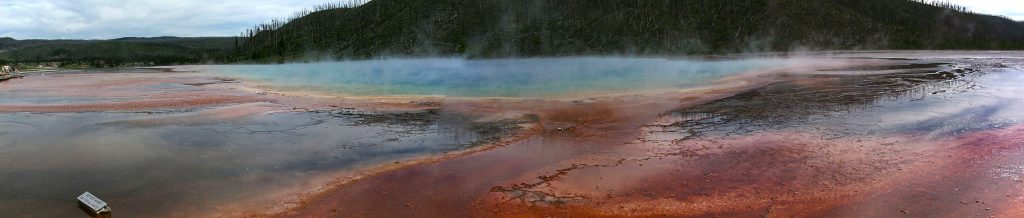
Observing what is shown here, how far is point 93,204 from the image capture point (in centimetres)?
625

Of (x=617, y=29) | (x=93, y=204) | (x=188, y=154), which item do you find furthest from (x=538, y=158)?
(x=617, y=29)

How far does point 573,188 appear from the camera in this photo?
6996mm

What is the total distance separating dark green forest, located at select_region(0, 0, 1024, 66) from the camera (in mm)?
66875

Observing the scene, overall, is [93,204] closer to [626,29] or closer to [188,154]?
[188,154]

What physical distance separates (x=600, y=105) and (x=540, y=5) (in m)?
67.4

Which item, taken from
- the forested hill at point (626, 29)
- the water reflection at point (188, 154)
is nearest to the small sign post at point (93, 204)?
the water reflection at point (188, 154)

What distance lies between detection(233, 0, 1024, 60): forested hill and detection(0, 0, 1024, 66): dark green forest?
14cm

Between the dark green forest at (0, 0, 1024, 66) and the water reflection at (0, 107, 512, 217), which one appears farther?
the dark green forest at (0, 0, 1024, 66)

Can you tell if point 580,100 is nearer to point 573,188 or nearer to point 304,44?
point 573,188

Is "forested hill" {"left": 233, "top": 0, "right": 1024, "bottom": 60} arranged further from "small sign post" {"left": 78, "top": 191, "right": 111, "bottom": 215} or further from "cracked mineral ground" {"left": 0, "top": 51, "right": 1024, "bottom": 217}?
"small sign post" {"left": 78, "top": 191, "right": 111, "bottom": 215}

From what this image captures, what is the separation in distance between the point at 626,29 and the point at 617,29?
3.30 feet

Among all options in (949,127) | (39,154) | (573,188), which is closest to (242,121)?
(39,154)

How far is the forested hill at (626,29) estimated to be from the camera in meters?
66.9

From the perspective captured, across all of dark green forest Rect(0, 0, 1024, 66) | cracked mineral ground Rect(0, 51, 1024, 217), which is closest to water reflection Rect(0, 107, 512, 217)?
cracked mineral ground Rect(0, 51, 1024, 217)
